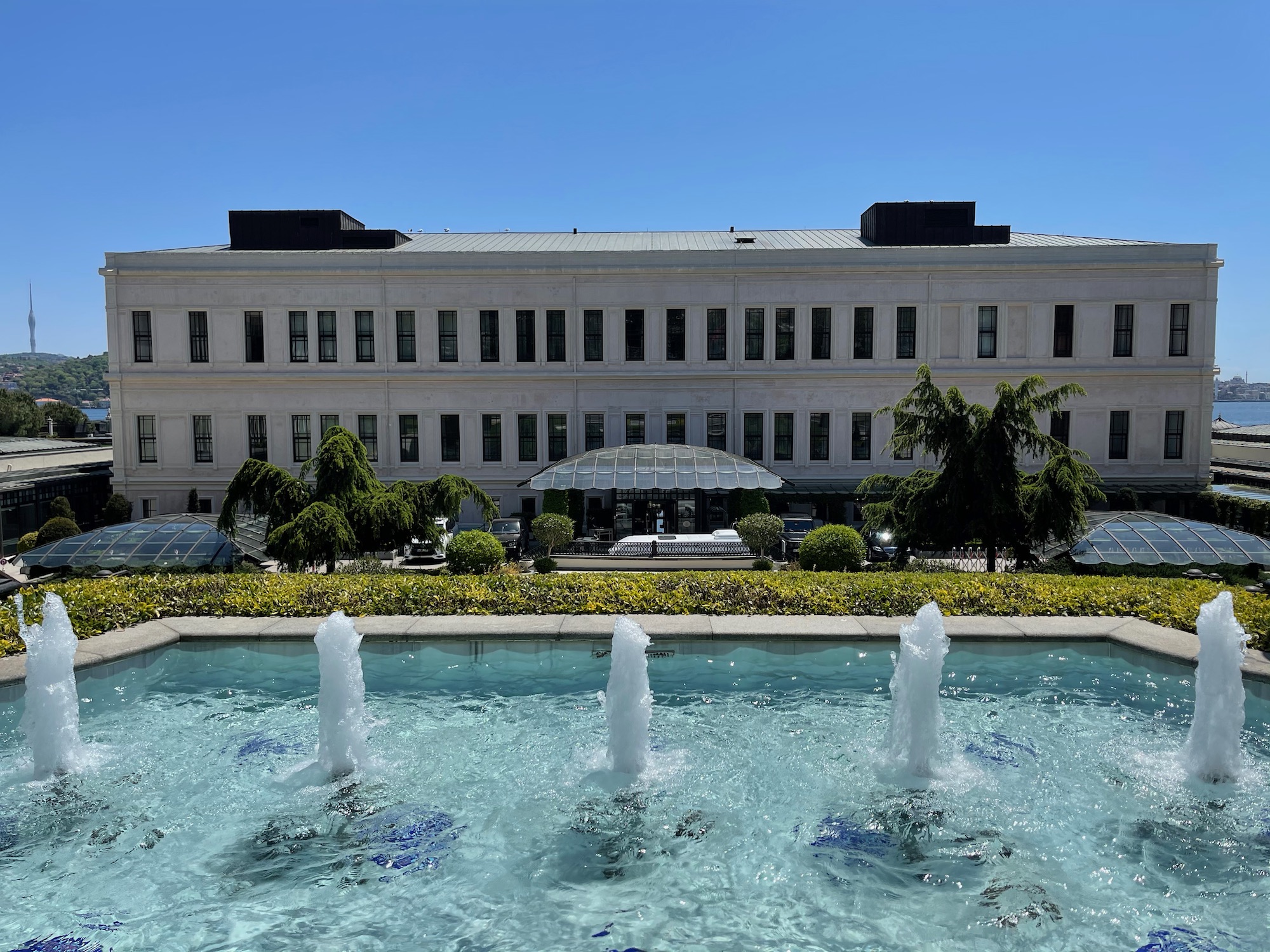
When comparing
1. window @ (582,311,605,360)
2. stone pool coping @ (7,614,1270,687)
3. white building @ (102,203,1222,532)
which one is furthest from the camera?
window @ (582,311,605,360)

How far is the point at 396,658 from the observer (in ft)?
45.6

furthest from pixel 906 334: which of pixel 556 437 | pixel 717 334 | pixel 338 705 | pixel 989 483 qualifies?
pixel 338 705

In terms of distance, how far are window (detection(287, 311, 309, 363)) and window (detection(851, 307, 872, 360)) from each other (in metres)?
23.3

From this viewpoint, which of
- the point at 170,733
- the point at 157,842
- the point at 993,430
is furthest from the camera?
the point at 993,430

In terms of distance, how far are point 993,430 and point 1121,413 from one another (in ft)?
66.0

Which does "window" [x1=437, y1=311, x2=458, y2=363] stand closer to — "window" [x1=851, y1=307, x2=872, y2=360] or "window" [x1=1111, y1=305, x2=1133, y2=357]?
"window" [x1=851, y1=307, x2=872, y2=360]

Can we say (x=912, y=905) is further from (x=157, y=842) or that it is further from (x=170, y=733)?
(x=170, y=733)

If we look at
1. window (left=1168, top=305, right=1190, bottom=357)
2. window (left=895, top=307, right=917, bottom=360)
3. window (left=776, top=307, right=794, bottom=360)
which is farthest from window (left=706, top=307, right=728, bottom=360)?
window (left=1168, top=305, right=1190, bottom=357)

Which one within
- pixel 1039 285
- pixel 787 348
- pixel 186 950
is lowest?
pixel 186 950

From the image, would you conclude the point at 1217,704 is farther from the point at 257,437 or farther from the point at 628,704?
the point at 257,437

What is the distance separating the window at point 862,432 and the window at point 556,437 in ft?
40.3

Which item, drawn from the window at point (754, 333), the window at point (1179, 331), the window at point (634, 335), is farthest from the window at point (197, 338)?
the window at point (1179, 331)

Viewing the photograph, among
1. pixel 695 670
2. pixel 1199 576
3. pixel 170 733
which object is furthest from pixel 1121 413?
pixel 170 733

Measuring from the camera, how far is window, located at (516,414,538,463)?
1527 inches
